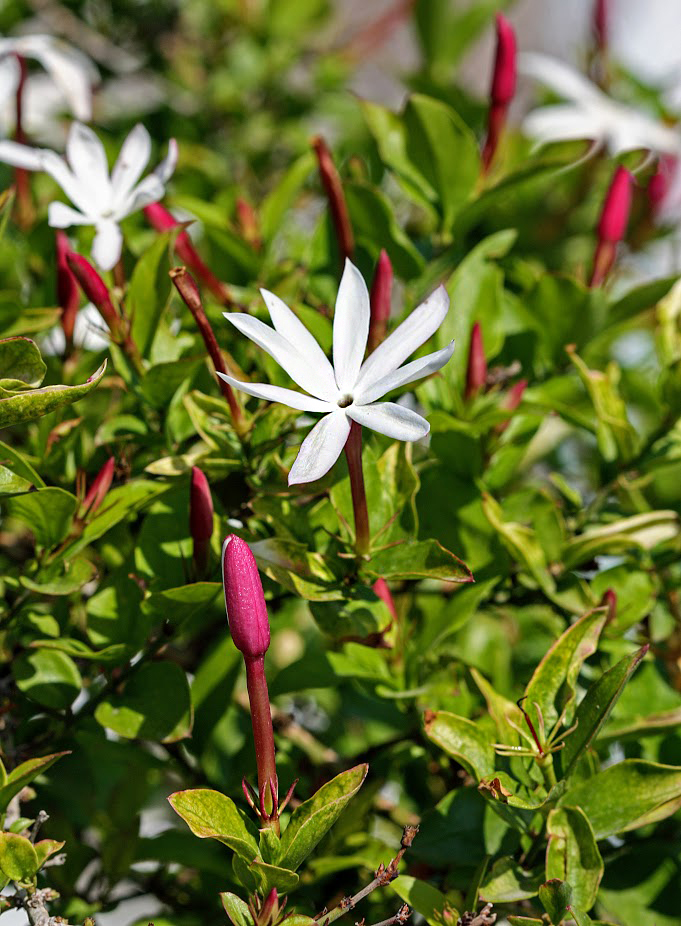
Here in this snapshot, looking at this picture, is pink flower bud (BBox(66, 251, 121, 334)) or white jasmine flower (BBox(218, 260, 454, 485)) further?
pink flower bud (BBox(66, 251, 121, 334))

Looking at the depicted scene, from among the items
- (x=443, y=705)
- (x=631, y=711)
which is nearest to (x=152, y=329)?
(x=443, y=705)

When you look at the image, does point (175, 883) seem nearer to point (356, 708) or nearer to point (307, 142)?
point (356, 708)

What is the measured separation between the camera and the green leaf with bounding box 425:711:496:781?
2.14ft

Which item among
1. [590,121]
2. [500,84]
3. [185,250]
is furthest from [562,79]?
[185,250]

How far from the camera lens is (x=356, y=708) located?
0.94 meters

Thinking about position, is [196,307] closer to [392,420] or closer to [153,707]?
[392,420]

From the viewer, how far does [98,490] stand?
72 cm

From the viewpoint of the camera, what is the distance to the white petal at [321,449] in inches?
22.8

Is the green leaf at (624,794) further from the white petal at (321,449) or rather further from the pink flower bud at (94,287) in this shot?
Result: the pink flower bud at (94,287)

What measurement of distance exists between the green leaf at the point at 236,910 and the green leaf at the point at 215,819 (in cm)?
2

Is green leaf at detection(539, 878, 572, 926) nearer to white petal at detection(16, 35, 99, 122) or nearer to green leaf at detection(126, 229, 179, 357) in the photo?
green leaf at detection(126, 229, 179, 357)

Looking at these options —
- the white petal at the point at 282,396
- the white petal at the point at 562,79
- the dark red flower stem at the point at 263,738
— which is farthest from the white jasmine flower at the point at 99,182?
the white petal at the point at 562,79

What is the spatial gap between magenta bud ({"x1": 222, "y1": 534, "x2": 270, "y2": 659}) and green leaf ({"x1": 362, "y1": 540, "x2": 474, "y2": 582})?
0.11 meters

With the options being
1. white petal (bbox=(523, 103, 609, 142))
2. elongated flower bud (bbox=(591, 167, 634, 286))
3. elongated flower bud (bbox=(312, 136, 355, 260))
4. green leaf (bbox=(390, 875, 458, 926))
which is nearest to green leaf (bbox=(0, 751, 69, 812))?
green leaf (bbox=(390, 875, 458, 926))
